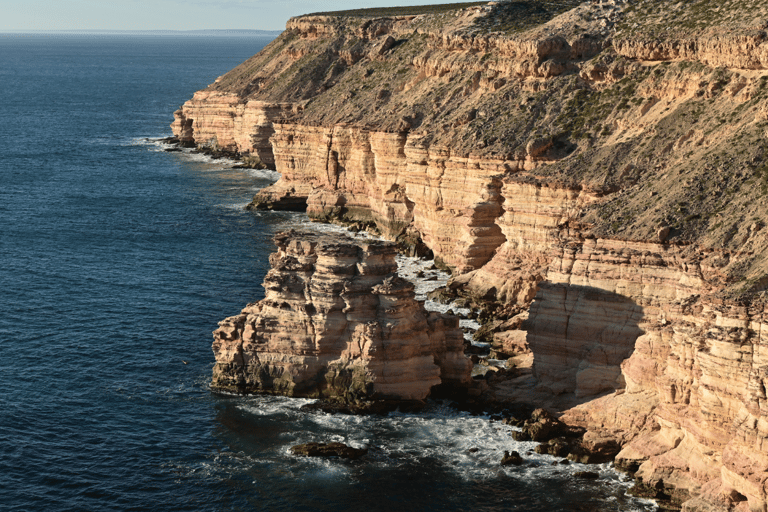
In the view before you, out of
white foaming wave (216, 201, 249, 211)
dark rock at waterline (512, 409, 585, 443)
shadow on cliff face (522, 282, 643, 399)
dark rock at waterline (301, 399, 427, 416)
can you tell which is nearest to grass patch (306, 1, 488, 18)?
white foaming wave (216, 201, 249, 211)

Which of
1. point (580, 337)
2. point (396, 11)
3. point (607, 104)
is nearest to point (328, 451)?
point (580, 337)

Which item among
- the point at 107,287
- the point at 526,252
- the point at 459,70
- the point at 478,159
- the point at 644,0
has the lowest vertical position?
the point at 107,287

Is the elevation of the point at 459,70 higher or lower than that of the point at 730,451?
higher

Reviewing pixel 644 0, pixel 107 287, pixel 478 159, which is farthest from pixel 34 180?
pixel 644 0

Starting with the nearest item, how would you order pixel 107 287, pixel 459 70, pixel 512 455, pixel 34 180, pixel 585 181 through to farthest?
pixel 512 455 < pixel 585 181 < pixel 107 287 < pixel 459 70 < pixel 34 180

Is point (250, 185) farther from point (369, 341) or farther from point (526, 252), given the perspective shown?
point (369, 341)

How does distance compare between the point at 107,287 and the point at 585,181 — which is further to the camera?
the point at 107,287
